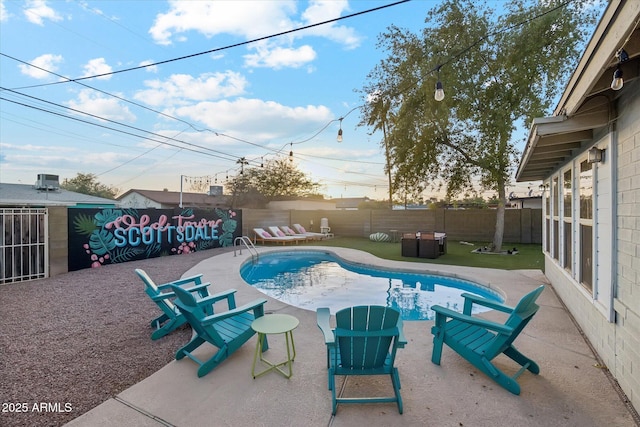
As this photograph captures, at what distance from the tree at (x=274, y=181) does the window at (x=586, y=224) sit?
87.9ft

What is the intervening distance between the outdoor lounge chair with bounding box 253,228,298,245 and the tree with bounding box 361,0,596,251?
18.2ft

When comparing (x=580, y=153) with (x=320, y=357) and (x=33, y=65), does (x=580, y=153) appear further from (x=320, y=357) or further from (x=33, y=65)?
(x=33, y=65)

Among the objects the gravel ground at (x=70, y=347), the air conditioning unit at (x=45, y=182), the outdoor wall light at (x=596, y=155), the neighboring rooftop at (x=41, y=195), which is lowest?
the gravel ground at (x=70, y=347)

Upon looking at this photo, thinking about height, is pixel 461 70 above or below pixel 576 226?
above

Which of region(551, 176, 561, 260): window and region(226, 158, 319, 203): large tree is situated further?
region(226, 158, 319, 203): large tree

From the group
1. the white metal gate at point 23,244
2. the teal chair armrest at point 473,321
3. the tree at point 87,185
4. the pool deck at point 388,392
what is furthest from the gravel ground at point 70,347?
the tree at point 87,185

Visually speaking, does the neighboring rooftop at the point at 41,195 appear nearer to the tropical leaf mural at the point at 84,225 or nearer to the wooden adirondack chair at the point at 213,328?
the tropical leaf mural at the point at 84,225

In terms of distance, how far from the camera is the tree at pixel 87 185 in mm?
34312

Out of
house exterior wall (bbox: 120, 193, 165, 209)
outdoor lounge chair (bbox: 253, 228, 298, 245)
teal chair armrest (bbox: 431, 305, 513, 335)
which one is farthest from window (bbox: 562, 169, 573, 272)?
house exterior wall (bbox: 120, 193, 165, 209)

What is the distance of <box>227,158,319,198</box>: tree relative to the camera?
95.1 ft

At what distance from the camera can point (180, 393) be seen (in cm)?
247

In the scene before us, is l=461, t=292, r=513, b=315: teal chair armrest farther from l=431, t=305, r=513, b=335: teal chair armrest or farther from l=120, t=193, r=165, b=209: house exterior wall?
l=120, t=193, r=165, b=209: house exterior wall

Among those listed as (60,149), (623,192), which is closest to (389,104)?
(623,192)

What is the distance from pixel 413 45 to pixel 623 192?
10.4m
